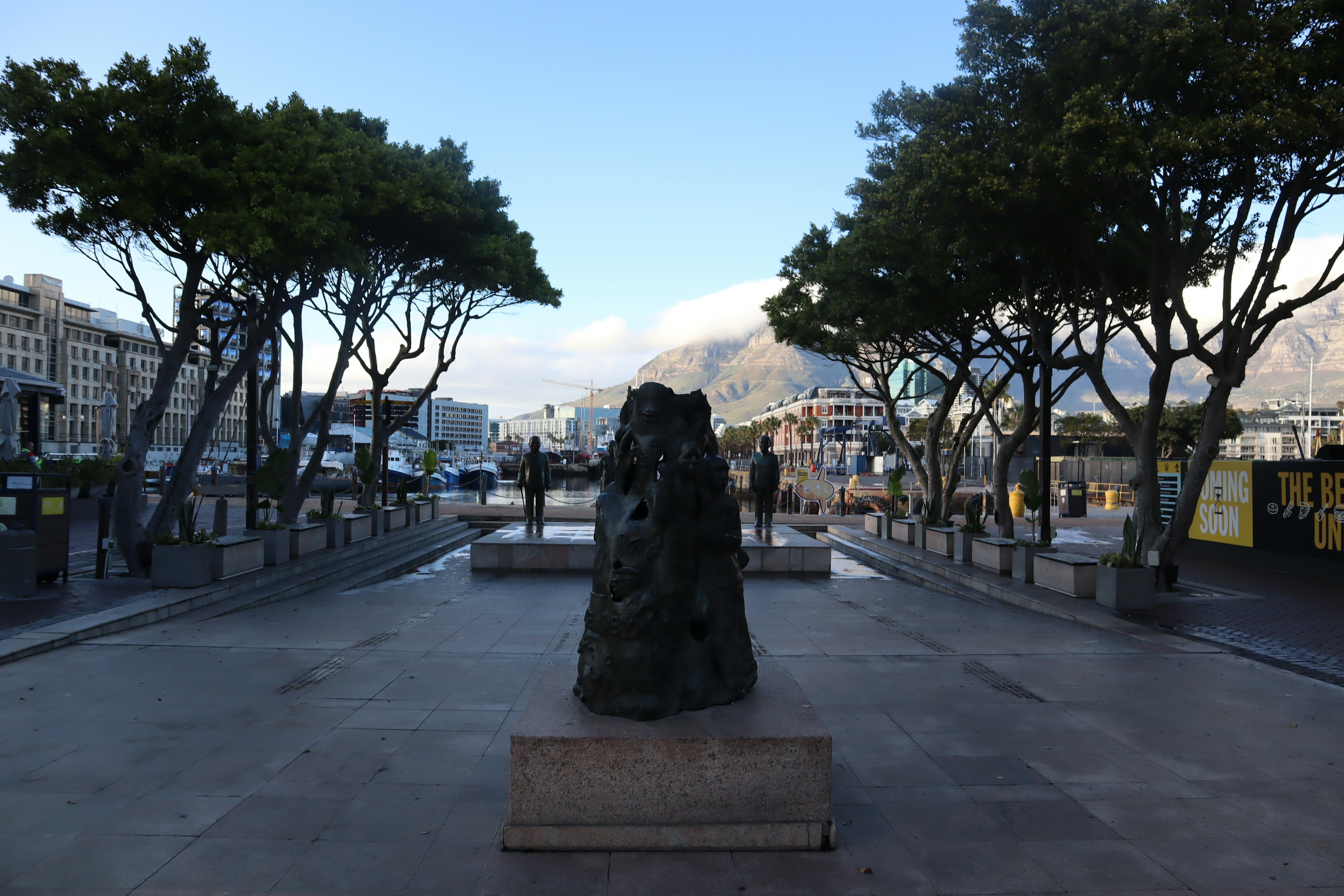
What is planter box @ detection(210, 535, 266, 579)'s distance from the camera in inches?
454

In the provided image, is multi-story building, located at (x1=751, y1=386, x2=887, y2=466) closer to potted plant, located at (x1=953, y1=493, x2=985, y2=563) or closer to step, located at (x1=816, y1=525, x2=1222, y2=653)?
step, located at (x1=816, y1=525, x2=1222, y2=653)

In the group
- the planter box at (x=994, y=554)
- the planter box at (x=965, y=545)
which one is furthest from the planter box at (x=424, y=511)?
the planter box at (x=994, y=554)

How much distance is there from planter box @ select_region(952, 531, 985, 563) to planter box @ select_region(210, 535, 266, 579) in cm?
1237

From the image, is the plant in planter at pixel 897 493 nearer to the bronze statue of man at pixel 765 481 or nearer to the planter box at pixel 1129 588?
the bronze statue of man at pixel 765 481

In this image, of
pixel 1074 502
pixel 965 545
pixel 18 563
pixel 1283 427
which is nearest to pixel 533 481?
Result: pixel 965 545

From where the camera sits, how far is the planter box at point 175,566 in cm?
1084

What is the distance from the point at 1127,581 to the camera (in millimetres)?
10477

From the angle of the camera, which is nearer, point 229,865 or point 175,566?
point 229,865

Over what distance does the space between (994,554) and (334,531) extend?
41.6 feet

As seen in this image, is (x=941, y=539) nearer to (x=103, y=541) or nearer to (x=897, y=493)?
(x=897, y=493)

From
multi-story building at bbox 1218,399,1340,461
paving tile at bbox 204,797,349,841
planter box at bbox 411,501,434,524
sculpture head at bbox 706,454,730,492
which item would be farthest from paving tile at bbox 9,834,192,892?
multi-story building at bbox 1218,399,1340,461

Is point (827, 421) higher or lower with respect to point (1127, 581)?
higher

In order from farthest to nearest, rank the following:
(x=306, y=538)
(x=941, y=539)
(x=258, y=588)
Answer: (x=941, y=539)
(x=306, y=538)
(x=258, y=588)

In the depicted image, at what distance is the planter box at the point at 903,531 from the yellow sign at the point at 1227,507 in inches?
213
